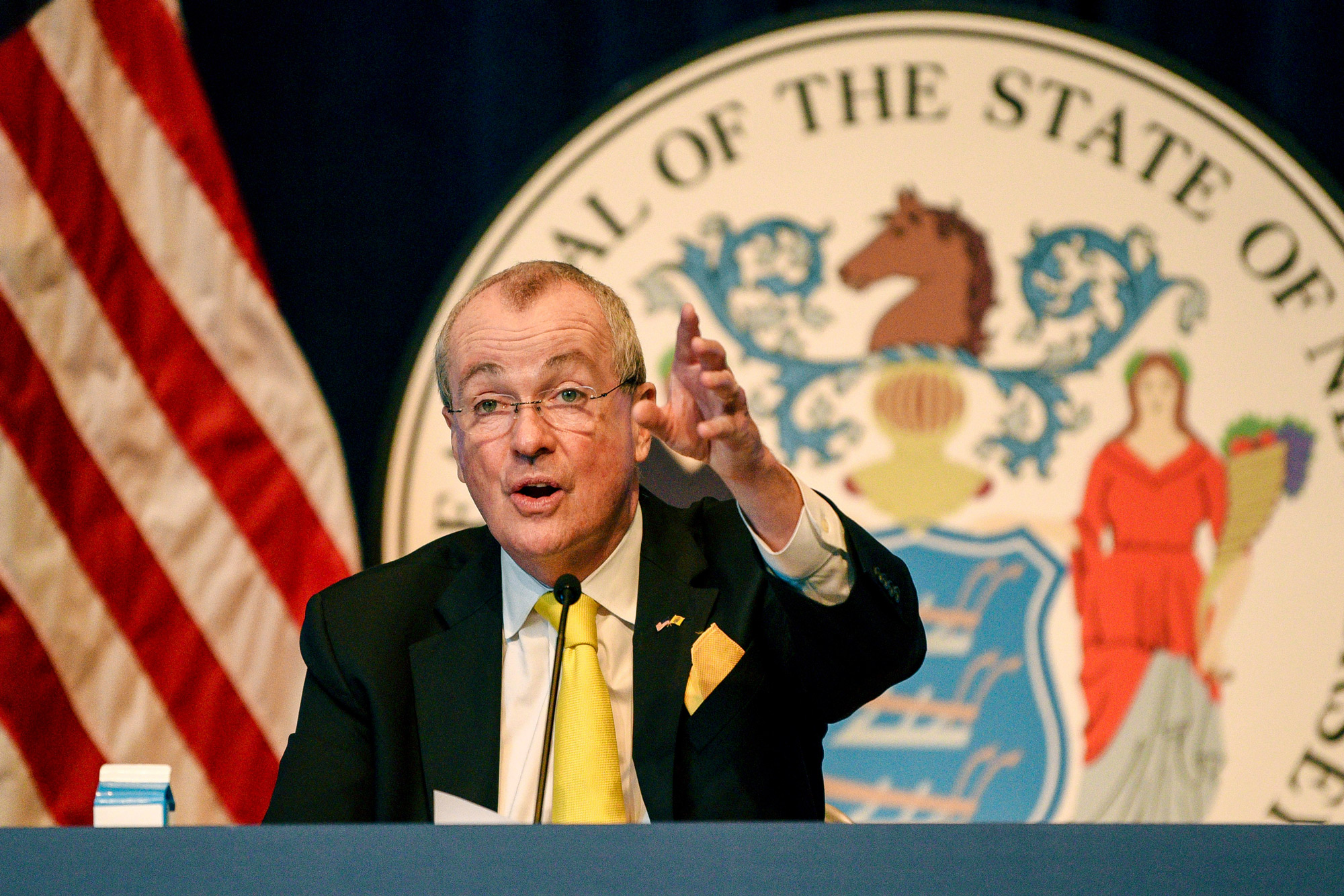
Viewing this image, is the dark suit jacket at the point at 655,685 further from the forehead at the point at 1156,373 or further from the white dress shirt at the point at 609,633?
the forehead at the point at 1156,373

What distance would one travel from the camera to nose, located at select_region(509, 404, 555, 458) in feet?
5.42

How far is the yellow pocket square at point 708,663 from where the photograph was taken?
5.42 ft

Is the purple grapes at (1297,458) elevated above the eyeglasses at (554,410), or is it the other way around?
the purple grapes at (1297,458)

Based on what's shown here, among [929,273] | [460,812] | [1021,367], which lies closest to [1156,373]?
[1021,367]

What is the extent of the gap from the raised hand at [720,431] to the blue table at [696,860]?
521mm

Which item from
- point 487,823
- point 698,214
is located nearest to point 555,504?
point 487,823

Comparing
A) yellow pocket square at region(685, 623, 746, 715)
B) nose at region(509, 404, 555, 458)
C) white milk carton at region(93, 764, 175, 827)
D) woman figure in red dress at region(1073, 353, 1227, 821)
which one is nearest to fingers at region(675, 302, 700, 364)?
nose at region(509, 404, 555, 458)

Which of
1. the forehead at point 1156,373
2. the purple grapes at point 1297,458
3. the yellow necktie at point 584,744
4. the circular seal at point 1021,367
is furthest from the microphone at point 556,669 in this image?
the purple grapes at point 1297,458

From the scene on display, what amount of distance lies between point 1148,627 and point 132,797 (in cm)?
198

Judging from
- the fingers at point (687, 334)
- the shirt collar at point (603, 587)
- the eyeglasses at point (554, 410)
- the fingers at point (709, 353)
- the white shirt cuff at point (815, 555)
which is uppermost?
the eyeglasses at point (554, 410)

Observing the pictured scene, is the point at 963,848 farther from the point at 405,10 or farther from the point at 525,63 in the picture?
the point at 405,10

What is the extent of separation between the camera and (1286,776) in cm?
262

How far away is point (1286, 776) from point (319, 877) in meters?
2.21

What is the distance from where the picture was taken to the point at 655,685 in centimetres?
167
